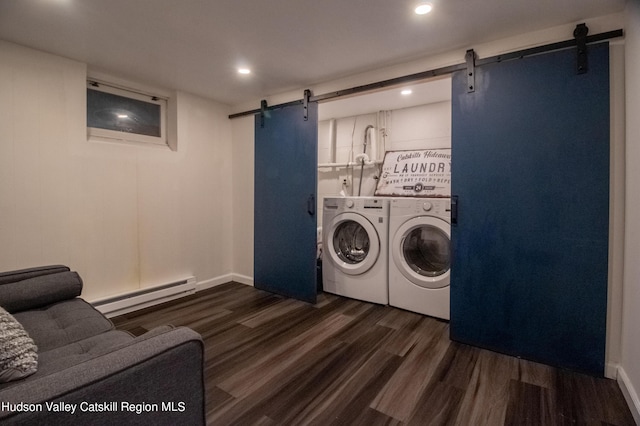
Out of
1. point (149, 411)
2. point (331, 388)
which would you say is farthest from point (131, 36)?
point (331, 388)

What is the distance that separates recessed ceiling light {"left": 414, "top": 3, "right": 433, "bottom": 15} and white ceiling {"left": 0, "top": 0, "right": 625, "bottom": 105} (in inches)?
1.4

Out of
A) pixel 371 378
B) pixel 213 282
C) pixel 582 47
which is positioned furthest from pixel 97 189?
pixel 582 47

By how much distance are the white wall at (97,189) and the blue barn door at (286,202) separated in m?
0.59

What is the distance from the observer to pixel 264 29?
1.96 meters

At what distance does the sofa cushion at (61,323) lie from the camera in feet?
4.56

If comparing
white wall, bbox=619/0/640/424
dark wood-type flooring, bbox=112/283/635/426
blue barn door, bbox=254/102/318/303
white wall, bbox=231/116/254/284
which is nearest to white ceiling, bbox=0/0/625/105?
white wall, bbox=619/0/640/424

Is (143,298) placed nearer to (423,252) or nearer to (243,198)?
(243,198)

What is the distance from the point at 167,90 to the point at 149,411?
10.4 feet

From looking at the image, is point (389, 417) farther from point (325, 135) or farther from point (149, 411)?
point (325, 135)

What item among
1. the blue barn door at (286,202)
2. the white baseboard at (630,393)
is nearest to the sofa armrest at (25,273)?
the blue barn door at (286,202)

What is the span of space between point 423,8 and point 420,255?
199 cm

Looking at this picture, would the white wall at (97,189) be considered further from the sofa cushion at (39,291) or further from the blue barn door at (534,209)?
the blue barn door at (534,209)

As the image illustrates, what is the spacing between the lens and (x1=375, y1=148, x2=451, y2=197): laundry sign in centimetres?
321

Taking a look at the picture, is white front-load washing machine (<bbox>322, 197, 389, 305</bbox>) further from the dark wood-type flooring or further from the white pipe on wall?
the white pipe on wall
